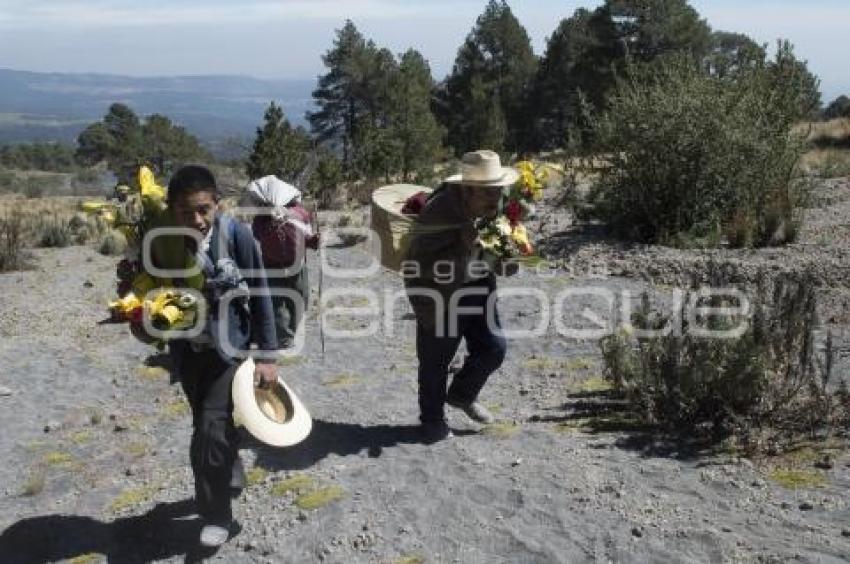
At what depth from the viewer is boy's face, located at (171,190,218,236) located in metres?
3.56

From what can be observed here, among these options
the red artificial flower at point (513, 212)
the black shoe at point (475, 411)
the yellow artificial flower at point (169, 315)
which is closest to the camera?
the yellow artificial flower at point (169, 315)

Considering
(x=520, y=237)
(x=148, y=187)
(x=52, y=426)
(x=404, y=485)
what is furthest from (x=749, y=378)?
(x=52, y=426)

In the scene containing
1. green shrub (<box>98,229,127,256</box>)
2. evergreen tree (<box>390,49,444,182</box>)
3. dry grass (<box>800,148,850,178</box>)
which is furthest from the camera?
evergreen tree (<box>390,49,444,182</box>)

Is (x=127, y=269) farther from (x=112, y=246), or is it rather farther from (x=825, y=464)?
(x=112, y=246)

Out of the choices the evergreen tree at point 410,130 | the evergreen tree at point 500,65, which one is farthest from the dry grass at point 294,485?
the evergreen tree at point 500,65

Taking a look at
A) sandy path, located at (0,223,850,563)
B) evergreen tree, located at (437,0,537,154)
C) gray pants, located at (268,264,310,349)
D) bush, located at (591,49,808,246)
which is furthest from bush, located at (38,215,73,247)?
evergreen tree, located at (437,0,537,154)

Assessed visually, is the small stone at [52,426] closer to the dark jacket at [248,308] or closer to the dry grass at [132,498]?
the dry grass at [132,498]

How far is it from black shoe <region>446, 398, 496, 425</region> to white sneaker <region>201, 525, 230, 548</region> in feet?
5.10

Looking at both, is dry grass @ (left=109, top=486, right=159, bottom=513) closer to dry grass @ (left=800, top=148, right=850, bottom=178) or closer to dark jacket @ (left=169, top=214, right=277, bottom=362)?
dark jacket @ (left=169, top=214, right=277, bottom=362)

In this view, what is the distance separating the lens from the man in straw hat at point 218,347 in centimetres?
371

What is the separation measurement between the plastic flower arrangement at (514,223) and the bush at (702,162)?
14.8 ft

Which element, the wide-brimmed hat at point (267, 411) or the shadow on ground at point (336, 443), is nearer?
the wide-brimmed hat at point (267, 411)

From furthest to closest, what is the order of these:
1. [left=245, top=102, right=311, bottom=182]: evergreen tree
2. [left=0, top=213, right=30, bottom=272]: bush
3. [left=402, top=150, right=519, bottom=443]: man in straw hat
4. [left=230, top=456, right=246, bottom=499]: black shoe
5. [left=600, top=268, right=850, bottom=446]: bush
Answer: [left=245, top=102, right=311, bottom=182]: evergreen tree → [left=0, top=213, right=30, bottom=272]: bush → [left=600, top=268, right=850, bottom=446]: bush → [left=402, top=150, right=519, bottom=443]: man in straw hat → [left=230, top=456, right=246, bottom=499]: black shoe

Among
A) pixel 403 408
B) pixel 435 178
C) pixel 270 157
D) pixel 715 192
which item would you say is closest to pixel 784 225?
pixel 715 192
